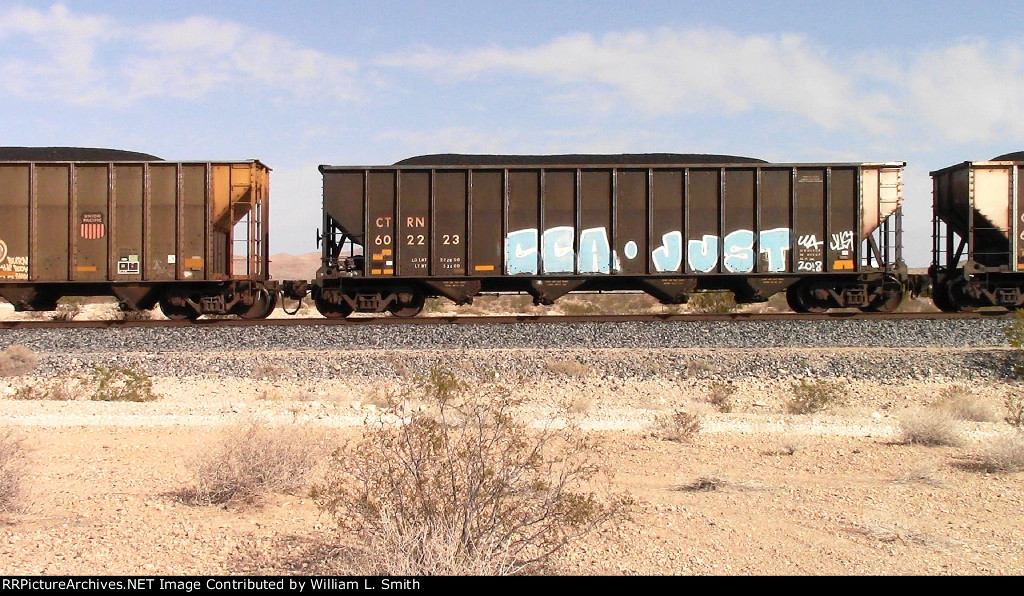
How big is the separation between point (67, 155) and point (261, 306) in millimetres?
5161

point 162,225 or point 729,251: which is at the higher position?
point 162,225

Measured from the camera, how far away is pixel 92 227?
17125 millimetres

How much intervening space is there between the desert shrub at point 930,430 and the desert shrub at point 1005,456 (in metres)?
0.79

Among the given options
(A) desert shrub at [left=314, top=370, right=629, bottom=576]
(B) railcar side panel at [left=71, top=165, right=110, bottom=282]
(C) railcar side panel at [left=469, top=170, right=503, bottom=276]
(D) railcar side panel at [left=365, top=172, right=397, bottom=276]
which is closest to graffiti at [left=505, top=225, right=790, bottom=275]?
(C) railcar side panel at [left=469, top=170, right=503, bottom=276]

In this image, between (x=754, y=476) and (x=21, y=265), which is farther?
(x=21, y=265)

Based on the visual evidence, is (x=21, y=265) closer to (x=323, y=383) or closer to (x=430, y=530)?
(x=323, y=383)

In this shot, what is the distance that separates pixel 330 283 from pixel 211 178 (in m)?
3.24

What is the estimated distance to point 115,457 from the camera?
791 cm

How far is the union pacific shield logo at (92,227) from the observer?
17.1 m

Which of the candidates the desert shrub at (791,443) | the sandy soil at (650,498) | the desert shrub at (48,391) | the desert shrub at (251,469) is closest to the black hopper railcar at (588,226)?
the desert shrub at (48,391)

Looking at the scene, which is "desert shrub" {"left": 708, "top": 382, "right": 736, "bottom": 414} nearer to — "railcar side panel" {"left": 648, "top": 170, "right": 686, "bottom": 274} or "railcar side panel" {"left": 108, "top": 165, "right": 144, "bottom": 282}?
"railcar side panel" {"left": 648, "top": 170, "right": 686, "bottom": 274}

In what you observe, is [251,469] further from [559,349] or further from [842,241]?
[842,241]

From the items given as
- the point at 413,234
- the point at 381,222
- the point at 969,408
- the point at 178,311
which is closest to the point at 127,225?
the point at 178,311
